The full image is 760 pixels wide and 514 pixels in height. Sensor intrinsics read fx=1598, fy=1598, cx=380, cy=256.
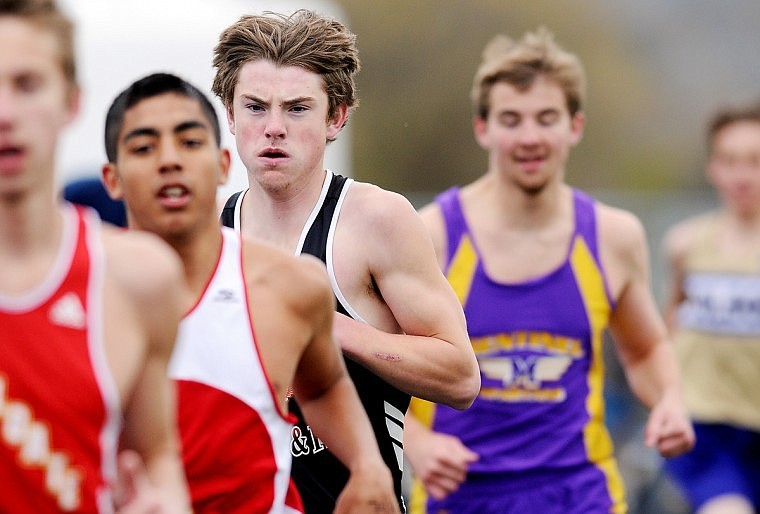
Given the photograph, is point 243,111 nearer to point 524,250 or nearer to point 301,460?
point 301,460

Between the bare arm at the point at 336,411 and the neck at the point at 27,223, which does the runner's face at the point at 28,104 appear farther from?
the bare arm at the point at 336,411

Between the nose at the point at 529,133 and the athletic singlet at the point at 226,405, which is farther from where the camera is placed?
the nose at the point at 529,133

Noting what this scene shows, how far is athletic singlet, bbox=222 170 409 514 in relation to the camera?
4562mm

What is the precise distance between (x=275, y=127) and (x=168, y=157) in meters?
0.83

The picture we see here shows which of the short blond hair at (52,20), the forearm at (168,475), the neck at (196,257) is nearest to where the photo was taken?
the short blond hair at (52,20)

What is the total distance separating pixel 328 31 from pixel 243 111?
0.35 m

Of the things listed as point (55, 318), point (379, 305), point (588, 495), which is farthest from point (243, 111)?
point (588, 495)

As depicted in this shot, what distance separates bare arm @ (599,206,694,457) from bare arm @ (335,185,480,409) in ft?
5.60

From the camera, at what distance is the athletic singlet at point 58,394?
9.32 feet

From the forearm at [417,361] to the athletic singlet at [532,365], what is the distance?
1423 mm

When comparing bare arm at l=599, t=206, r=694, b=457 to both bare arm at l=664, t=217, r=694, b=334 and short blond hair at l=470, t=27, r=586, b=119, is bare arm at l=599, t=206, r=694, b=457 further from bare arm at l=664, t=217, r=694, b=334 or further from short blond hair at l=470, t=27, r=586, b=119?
bare arm at l=664, t=217, r=694, b=334

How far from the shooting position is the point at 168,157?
11.8ft

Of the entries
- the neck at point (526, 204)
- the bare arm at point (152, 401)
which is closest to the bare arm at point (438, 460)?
the neck at point (526, 204)

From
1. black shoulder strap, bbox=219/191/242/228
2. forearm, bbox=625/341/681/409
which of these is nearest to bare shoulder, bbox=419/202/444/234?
forearm, bbox=625/341/681/409
